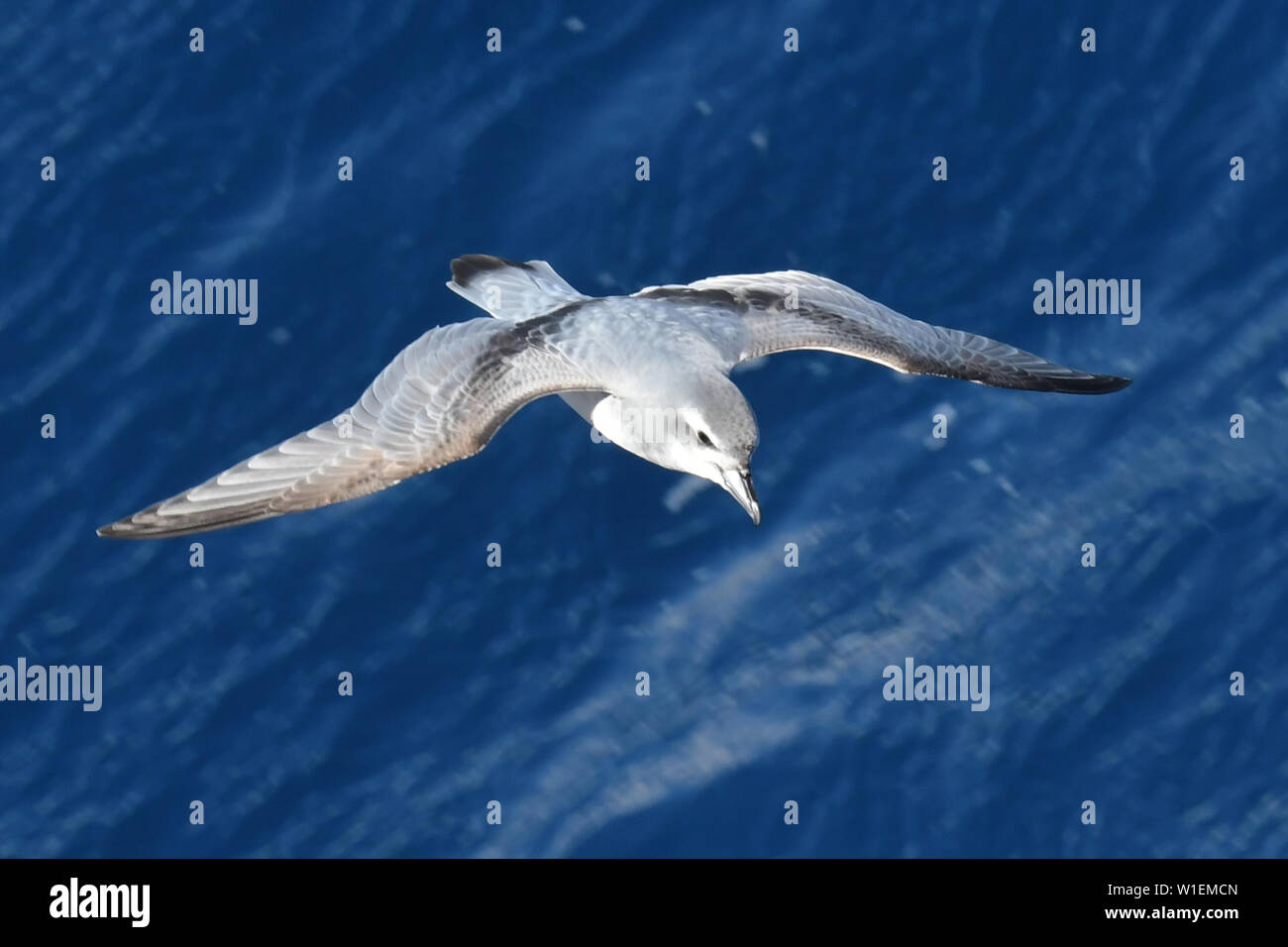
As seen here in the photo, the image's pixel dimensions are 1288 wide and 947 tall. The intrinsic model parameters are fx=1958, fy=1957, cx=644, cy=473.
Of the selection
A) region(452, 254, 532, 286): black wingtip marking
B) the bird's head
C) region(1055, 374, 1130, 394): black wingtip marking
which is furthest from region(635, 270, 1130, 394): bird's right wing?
region(452, 254, 532, 286): black wingtip marking

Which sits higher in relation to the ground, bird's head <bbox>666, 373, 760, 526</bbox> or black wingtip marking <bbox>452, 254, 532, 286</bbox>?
black wingtip marking <bbox>452, 254, 532, 286</bbox>

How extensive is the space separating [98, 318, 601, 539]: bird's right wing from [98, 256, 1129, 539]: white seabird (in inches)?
0.5

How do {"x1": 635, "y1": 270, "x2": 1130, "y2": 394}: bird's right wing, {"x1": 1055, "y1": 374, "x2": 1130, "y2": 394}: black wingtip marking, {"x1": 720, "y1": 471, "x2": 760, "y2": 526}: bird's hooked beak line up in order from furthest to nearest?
1. {"x1": 1055, "y1": 374, "x2": 1130, "y2": 394}: black wingtip marking
2. {"x1": 635, "y1": 270, "x2": 1130, "y2": 394}: bird's right wing
3. {"x1": 720, "y1": 471, "x2": 760, "y2": 526}: bird's hooked beak

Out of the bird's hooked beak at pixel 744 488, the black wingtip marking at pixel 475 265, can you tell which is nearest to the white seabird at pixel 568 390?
the bird's hooked beak at pixel 744 488

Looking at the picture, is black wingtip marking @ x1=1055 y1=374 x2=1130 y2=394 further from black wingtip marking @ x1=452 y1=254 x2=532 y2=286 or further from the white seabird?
black wingtip marking @ x1=452 y1=254 x2=532 y2=286

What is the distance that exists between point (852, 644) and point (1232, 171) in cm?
847

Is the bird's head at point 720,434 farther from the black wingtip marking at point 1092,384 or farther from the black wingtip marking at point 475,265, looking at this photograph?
the black wingtip marking at point 1092,384

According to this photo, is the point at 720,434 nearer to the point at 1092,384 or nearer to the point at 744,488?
the point at 744,488

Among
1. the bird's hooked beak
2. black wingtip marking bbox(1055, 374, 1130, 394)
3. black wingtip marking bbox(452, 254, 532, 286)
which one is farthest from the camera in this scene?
black wingtip marking bbox(1055, 374, 1130, 394)

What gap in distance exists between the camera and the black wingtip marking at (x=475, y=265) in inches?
820

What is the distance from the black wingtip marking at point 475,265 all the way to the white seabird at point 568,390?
85 cm

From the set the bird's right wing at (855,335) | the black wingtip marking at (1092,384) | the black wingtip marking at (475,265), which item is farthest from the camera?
the black wingtip marking at (1092,384)

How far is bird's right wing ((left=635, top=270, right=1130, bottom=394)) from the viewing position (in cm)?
1972

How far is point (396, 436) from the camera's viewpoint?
61.7 ft
